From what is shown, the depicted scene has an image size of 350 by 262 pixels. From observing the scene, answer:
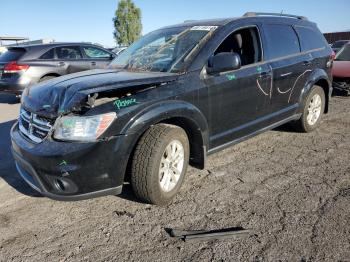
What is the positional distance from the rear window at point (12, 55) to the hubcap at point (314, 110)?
7.70 meters

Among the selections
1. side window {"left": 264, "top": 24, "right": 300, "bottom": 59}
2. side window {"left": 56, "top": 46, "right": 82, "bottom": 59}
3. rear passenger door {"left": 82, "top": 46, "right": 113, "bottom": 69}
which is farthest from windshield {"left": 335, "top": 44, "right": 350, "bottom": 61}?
side window {"left": 56, "top": 46, "right": 82, "bottom": 59}

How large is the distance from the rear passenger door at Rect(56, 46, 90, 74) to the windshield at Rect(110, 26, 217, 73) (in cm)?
601

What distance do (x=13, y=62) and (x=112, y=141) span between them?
25.7 feet

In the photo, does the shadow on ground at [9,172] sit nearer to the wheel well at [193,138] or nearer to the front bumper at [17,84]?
the wheel well at [193,138]

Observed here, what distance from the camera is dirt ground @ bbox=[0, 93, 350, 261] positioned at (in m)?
2.75

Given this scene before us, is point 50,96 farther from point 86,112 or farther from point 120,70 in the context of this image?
point 120,70

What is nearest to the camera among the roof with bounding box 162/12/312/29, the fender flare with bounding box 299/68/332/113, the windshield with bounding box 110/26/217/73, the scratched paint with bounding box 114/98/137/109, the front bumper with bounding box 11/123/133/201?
the front bumper with bounding box 11/123/133/201

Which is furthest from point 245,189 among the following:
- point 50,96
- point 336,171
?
point 50,96

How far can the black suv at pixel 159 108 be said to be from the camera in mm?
2953

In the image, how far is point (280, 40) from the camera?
490 centimetres

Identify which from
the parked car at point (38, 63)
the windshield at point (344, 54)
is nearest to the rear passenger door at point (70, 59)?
the parked car at point (38, 63)

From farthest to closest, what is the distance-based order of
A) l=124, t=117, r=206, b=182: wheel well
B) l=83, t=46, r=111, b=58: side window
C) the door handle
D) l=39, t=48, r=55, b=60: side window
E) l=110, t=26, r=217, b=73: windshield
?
1. l=83, t=46, r=111, b=58: side window
2. l=39, t=48, r=55, b=60: side window
3. the door handle
4. l=110, t=26, r=217, b=73: windshield
5. l=124, t=117, r=206, b=182: wheel well

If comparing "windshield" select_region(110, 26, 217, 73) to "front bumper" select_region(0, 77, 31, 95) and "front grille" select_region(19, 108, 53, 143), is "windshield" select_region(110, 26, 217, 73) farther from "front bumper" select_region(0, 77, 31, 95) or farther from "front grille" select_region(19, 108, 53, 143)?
"front bumper" select_region(0, 77, 31, 95)

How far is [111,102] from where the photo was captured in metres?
→ 3.02
